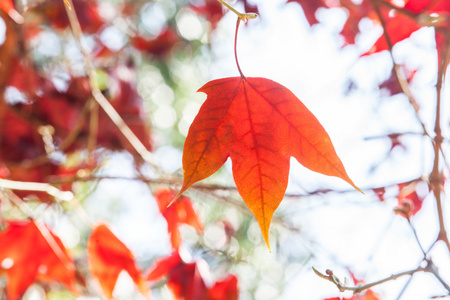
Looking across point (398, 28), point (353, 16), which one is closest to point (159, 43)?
point (353, 16)

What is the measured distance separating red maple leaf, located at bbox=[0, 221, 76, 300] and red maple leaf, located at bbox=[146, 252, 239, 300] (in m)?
0.24

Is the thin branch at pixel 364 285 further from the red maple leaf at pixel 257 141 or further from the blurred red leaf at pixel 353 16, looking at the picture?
the blurred red leaf at pixel 353 16

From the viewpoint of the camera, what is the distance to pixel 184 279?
109 cm

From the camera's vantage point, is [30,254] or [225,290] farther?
[225,290]

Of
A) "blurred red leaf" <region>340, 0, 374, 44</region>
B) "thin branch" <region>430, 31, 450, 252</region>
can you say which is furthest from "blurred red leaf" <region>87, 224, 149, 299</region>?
"blurred red leaf" <region>340, 0, 374, 44</region>

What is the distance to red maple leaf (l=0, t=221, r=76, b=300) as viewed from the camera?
3.28 feet

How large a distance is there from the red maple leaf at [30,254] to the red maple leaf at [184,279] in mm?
239

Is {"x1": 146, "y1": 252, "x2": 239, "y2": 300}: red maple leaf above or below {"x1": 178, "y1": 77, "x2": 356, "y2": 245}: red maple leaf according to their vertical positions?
below

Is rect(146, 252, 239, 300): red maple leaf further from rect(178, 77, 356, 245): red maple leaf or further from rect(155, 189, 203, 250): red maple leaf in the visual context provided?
rect(178, 77, 356, 245): red maple leaf


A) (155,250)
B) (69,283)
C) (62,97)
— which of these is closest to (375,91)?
(62,97)

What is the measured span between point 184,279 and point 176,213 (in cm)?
34

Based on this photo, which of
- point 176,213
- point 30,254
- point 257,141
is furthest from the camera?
point 176,213

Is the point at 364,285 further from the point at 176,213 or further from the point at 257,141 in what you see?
the point at 176,213

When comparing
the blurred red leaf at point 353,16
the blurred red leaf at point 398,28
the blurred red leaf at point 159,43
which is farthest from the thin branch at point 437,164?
the blurred red leaf at point 159,43
